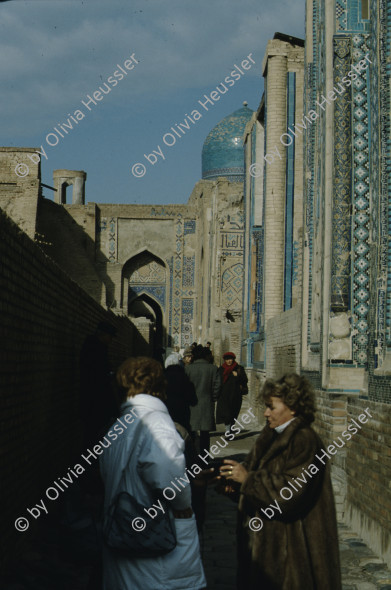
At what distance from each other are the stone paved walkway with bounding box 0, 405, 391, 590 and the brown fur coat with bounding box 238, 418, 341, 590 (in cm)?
62

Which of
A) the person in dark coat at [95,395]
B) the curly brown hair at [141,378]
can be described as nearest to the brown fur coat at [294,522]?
the curly brown hair at [141,378]

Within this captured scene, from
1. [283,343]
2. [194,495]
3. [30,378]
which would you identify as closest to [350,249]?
[30,378]

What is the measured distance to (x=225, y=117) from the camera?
4003 cm

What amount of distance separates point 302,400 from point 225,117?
3805 cm

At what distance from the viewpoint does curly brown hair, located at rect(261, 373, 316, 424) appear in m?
3.12

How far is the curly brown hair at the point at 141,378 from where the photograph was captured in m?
3.07

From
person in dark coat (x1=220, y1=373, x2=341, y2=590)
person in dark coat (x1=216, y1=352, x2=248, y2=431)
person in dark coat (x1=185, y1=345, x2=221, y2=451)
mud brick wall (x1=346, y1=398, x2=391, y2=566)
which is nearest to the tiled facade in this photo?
mud brick wall (x1=346, y1=398, x2=391, y2=566)

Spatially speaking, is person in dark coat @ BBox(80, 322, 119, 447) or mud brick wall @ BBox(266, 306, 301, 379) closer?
person in dark coat @ BBox(80, 322, 119, 447)

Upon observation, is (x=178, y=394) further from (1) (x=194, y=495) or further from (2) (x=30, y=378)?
(1) (x=194, y=495)

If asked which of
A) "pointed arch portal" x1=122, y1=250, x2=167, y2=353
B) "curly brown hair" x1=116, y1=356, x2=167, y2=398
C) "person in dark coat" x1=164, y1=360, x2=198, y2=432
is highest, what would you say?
"pointed arch portal" x1=122, y1=250, x2=167, y2=353

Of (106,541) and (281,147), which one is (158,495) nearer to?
(106,541)

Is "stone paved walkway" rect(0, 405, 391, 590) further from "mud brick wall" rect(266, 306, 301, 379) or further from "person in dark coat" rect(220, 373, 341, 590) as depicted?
"mud brick wall" rect(266, 306, 301, 379)

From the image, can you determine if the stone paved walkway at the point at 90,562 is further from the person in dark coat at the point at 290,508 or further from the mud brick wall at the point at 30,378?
the person in dark coat at the point at 290,508

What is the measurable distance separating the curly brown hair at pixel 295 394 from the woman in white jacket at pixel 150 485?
0.46m
